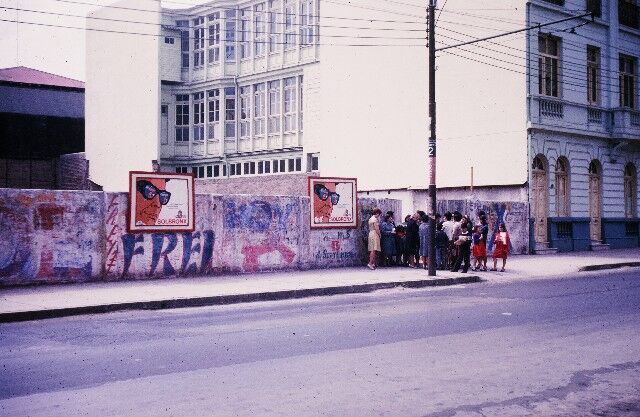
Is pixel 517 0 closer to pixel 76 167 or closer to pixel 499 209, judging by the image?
pixel 499 209

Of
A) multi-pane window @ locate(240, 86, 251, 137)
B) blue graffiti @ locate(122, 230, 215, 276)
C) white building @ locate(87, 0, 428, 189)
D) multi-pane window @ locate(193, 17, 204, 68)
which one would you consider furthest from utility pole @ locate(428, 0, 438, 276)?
multi-pane window @ locate(193, 17, 204, 68)

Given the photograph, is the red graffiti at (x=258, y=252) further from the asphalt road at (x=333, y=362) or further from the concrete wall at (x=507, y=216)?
the concrete wall at (x=507, y=216)

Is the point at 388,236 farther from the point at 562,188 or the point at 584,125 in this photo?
the point at 584,125

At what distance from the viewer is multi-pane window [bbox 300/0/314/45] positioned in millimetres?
37625

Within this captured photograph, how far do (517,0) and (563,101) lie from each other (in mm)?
4733

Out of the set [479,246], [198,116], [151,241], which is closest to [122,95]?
[198,116]

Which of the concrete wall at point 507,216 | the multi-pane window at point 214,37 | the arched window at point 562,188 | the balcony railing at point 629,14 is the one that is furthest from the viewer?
the multi-pane window at point 214,37

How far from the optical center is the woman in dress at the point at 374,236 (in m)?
21.1

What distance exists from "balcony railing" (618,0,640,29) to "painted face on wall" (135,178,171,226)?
2559 cm

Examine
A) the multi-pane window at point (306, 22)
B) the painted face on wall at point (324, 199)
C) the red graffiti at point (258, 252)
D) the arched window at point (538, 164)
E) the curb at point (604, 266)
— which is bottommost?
the curb at point (604, 266)

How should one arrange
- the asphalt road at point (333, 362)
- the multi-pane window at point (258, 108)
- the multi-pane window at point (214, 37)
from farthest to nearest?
1. the multi-pane window at point (214, 37)
2. the multi-pane window at point (258, 108)
3. the asphalt road at point (333, 362)

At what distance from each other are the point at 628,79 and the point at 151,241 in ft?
86.5

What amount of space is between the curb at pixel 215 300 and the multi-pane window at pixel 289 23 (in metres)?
23.3

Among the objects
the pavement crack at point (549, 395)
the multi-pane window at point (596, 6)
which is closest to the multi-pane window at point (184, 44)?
the multi-pane window at point (596, 6)
